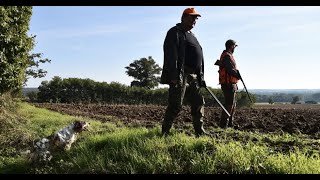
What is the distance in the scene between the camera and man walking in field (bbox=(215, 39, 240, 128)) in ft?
32.9

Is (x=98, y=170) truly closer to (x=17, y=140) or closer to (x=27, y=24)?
(x=17, y=140)

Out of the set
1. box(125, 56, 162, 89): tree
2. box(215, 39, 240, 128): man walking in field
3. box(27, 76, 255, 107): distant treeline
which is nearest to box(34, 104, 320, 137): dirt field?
box(215, 39, 240, 128): man walking in field

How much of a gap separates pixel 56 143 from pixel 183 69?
8.77 feet

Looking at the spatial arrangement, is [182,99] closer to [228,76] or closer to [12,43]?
[228,76]

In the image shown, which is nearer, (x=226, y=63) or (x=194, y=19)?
(x=194, y=19)

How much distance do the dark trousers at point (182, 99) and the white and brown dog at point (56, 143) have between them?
1843 millimetres

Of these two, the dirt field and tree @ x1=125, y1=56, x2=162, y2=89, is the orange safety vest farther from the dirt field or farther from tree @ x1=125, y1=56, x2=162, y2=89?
tree @ x1=125, y1=56, x2=162, y2=89

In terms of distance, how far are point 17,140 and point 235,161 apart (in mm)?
5928

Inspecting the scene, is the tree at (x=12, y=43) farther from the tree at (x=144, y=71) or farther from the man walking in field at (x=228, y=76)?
the tree at (x=144, y=71)

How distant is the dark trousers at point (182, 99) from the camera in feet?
24.6

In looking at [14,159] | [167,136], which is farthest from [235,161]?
[14,159]

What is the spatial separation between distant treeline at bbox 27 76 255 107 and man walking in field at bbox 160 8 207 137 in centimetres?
2169

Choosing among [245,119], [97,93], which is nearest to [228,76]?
[245,119]

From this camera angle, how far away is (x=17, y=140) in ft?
32.3
